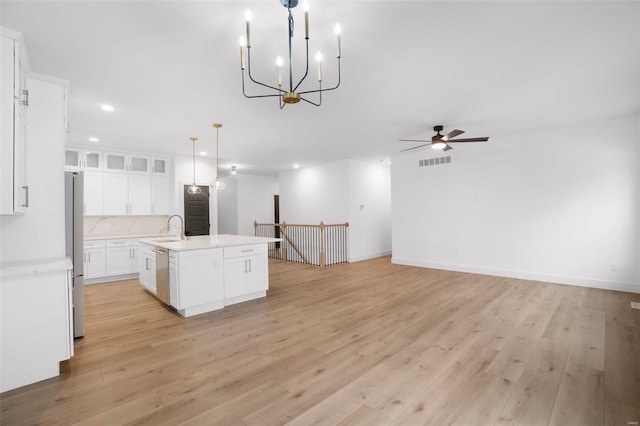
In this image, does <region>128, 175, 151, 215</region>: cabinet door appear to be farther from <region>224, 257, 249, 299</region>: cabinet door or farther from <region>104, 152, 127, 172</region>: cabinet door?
<region>224, 257, 249, 299</region>: cabinet door

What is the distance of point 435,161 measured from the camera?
6.80 m

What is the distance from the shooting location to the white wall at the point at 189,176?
6.87 metres

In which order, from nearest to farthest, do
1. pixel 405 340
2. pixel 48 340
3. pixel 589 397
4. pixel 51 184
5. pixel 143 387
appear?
1. pixel 589 397
2. pixel 143 387
3. pixel 48 340
4. pixel 51 184
5. pixel 405 340

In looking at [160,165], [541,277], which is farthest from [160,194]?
[541,277]

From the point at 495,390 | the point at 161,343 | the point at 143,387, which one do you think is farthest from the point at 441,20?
the point at 161,343

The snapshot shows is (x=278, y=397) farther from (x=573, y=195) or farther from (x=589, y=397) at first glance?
(x=573, y=195)

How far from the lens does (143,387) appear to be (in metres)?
2.23

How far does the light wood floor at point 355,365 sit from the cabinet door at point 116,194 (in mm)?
2480

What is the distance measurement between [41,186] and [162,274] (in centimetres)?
188

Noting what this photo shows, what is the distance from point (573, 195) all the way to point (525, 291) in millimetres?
2005

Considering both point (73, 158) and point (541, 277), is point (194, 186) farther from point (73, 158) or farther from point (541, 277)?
point (541, 277)

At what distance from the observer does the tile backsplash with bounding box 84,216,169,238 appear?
6.24 metres

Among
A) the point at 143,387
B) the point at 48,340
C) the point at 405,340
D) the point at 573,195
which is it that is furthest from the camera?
the point at 573,195

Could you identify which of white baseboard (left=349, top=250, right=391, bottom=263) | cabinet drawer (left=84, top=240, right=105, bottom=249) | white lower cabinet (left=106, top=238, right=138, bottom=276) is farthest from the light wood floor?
white baseboard (left=349, top=250, right=391, bottom=263)
